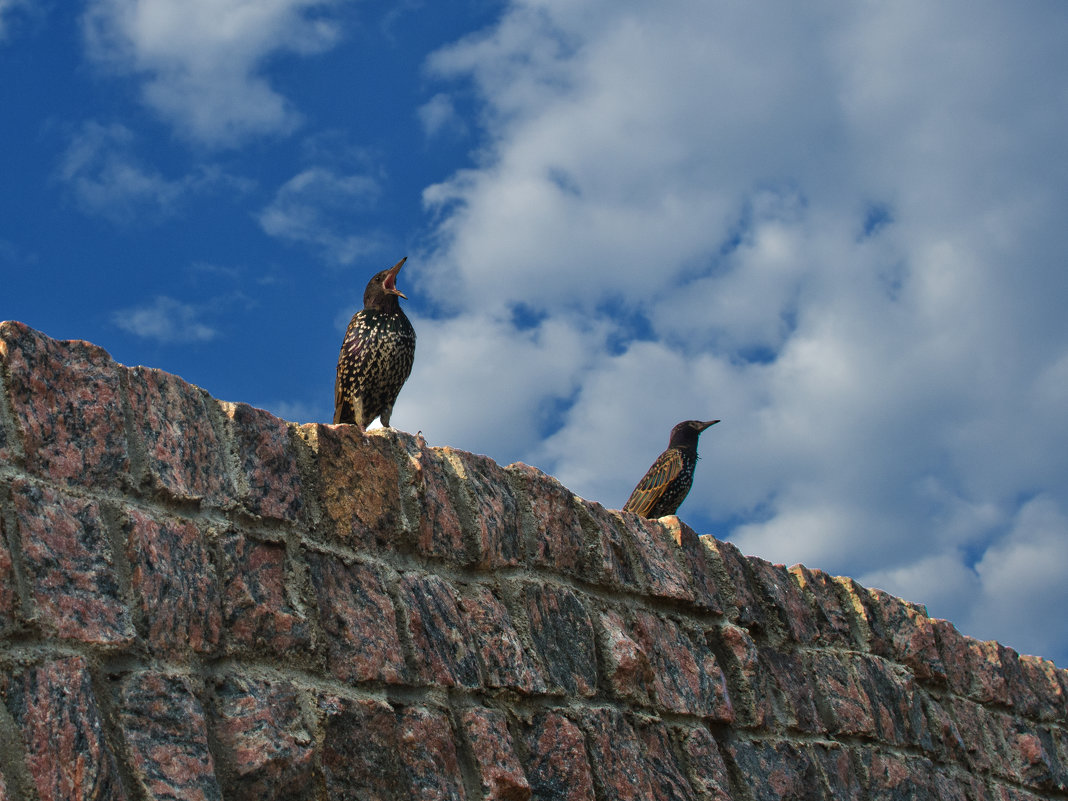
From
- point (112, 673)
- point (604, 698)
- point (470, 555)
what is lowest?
point (112, 673)

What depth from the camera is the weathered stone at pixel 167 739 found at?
2.04 m

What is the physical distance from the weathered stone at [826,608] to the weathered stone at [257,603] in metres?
2.50

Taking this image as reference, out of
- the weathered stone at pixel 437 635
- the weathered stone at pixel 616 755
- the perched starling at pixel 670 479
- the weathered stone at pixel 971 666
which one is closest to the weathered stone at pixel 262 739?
the weathered stone at pixel 437 635

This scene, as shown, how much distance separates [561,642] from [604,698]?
20cm

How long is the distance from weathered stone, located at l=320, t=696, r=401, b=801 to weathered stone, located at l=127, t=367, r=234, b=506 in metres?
0.51

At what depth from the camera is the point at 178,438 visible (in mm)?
2434

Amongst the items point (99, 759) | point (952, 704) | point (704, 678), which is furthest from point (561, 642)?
point (952, 704)

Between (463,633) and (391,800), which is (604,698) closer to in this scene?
(463,633)

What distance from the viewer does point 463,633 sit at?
2.82 m

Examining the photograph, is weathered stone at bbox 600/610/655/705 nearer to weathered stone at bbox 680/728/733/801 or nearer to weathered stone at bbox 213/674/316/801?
weathered stone at bbox 680/728/733/801

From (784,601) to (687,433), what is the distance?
9.05 feet

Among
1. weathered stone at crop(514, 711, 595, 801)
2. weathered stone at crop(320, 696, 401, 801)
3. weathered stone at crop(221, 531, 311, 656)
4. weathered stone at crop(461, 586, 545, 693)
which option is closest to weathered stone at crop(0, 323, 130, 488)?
weathered stone at crop(221, 531, 311, 656)

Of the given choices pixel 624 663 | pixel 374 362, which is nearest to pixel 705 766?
pixel 624 663

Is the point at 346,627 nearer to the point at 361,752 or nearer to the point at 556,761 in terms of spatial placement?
the point at 361,752
